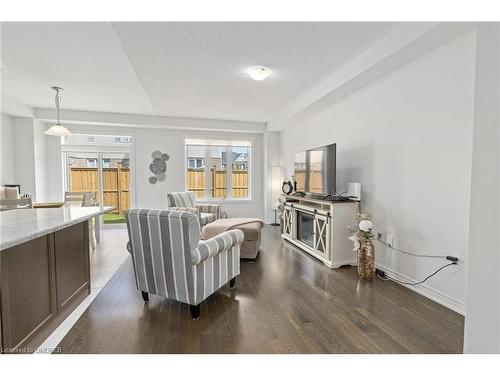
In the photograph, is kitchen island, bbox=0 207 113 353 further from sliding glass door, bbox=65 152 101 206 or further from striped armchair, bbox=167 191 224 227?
sliding glass door, bbox=65 152 101 206

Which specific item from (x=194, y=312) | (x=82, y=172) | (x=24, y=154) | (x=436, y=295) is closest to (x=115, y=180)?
(x=82, y=172)

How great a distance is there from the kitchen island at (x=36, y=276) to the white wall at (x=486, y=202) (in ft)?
7.03

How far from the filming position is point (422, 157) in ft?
8.10

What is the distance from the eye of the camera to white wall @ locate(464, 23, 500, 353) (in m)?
0.94

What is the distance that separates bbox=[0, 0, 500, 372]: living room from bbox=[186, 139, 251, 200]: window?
5.78 ft

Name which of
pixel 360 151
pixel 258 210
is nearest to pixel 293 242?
pixel 360 151

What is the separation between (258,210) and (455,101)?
15.8ft

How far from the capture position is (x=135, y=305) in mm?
2223

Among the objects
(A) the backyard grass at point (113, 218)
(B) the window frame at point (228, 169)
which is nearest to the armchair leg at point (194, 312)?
(B) the window frame at point (228, 169)

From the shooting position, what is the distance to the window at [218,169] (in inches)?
241

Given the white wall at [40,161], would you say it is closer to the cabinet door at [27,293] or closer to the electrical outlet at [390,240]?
the cabinet door at [27,293]

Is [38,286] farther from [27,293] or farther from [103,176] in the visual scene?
[103,176]

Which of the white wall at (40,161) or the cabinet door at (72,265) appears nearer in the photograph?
the cabinet door at (72,265)

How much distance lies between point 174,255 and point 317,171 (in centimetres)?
251
